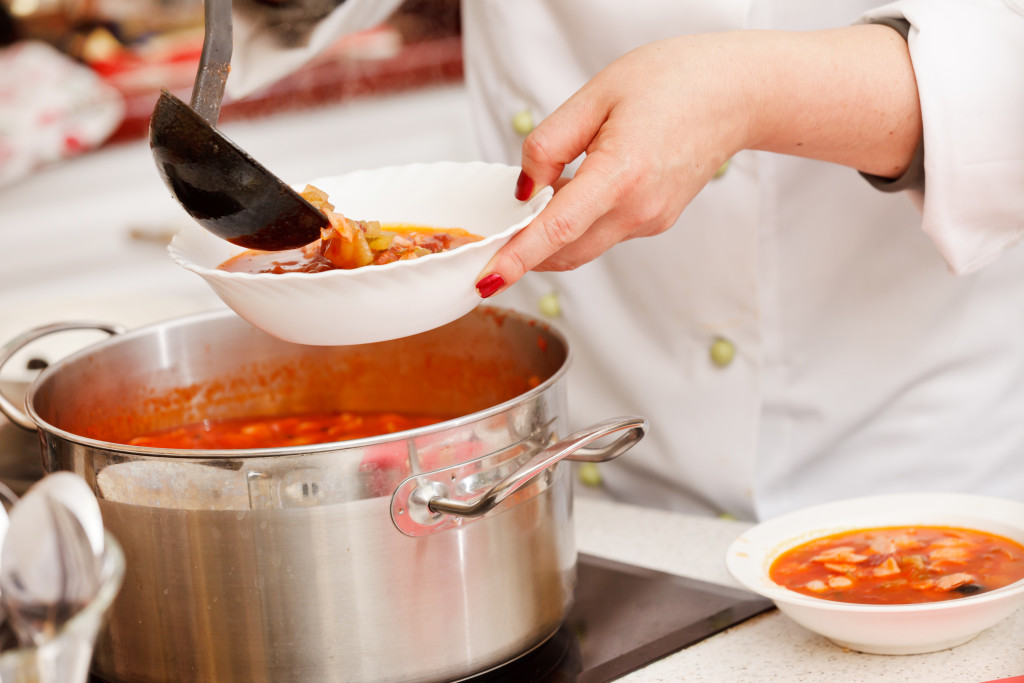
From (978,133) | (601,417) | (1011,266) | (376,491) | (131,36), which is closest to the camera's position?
(376,491)

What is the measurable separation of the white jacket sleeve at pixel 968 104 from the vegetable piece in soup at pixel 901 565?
1.04 feet

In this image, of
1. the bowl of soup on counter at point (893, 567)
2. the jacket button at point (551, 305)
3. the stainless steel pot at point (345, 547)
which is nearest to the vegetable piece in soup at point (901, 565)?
the bowl of soup on counter at point (893, 567)

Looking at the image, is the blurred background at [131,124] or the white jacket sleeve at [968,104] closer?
the white jacket sleeve at [968,104]

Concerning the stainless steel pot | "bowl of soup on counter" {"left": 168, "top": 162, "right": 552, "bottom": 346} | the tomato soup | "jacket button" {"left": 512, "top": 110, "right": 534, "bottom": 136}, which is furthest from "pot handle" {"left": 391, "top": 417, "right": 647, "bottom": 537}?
"jacket button" {"left": 512, "top": 110, "right": 534, "bottom": 136}

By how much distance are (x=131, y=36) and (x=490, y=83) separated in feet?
6.98

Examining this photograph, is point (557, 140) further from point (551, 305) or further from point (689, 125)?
point (551, 305)

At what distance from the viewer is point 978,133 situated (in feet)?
3.30

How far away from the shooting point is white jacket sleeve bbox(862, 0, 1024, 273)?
986mm

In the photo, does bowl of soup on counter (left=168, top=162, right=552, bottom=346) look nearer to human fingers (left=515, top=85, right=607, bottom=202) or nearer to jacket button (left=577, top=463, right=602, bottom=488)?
human fingers (left=515, top=85, right=607, bottom=202)

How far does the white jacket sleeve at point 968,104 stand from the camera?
3.23 feet

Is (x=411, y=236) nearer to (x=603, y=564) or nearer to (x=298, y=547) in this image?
(x=298, y=547)

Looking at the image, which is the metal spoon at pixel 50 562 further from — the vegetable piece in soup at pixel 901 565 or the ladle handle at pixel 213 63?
the vegetable piece in soup at pixel 901 565

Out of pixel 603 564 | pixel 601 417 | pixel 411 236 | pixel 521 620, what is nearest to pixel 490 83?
pixel 601 417

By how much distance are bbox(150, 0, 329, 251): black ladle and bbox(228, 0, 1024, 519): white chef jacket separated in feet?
1.99
